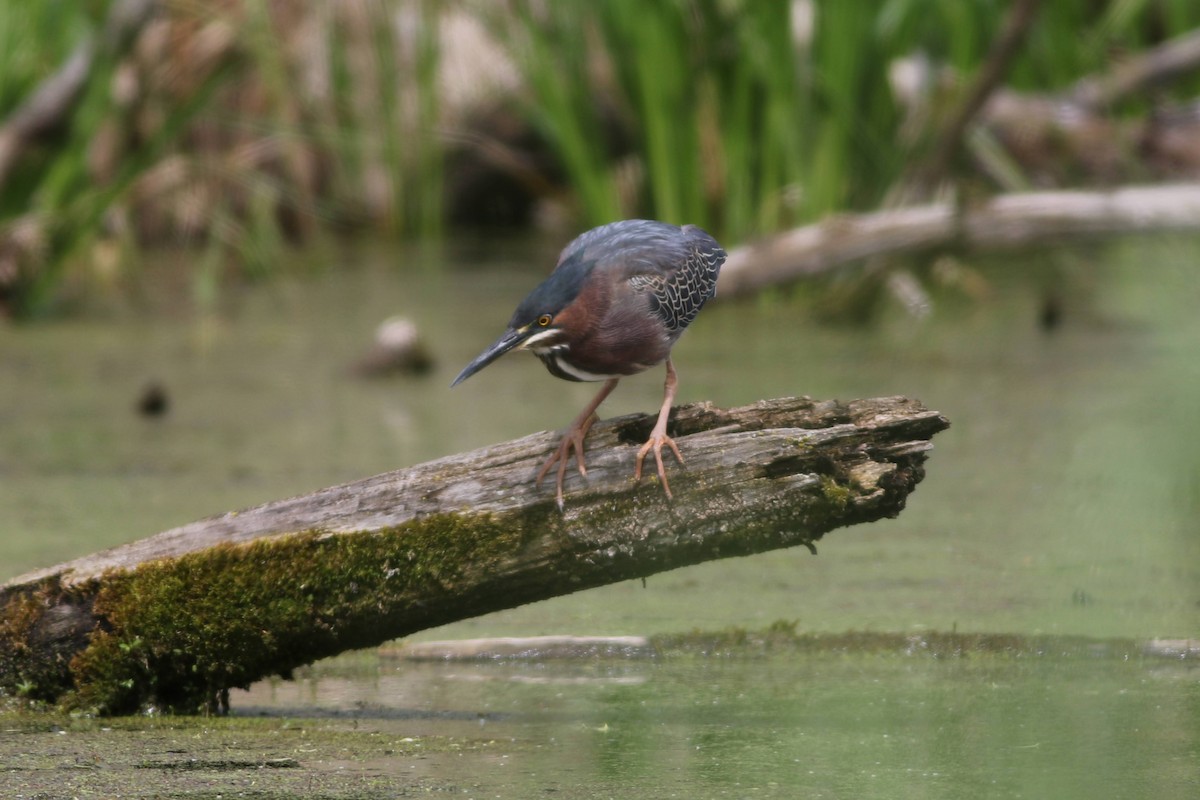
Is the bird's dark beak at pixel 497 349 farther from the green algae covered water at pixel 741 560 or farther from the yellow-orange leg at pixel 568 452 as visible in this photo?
the green algae covered water at pixel 741 560

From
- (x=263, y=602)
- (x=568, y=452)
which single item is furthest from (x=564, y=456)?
(x=263, y=602)

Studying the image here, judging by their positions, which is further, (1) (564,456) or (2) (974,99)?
(2) (974,99)

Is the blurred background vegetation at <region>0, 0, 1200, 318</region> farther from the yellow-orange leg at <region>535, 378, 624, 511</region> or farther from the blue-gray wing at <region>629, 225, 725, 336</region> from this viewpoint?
the yellow-orange leg at <region>535, 378, 624, 511</region>

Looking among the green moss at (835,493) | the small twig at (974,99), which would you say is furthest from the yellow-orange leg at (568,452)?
the small twig at (974,99)

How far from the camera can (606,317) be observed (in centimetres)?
226

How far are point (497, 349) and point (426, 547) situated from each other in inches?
13.2

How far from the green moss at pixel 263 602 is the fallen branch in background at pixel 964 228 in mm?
3224

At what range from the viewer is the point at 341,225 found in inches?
361

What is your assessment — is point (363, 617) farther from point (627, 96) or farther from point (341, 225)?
point (341, 225)

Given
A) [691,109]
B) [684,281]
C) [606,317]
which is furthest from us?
[691,109]

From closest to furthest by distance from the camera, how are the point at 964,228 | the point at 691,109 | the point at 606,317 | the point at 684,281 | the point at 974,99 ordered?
the point at 606,317
the point at 684,281
the point at 964,228
the point at 974,99
the point at 691,109

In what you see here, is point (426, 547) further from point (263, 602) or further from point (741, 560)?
point (741, 560)

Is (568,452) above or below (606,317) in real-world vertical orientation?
below

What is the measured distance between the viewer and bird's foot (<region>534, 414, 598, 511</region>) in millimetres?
2290
